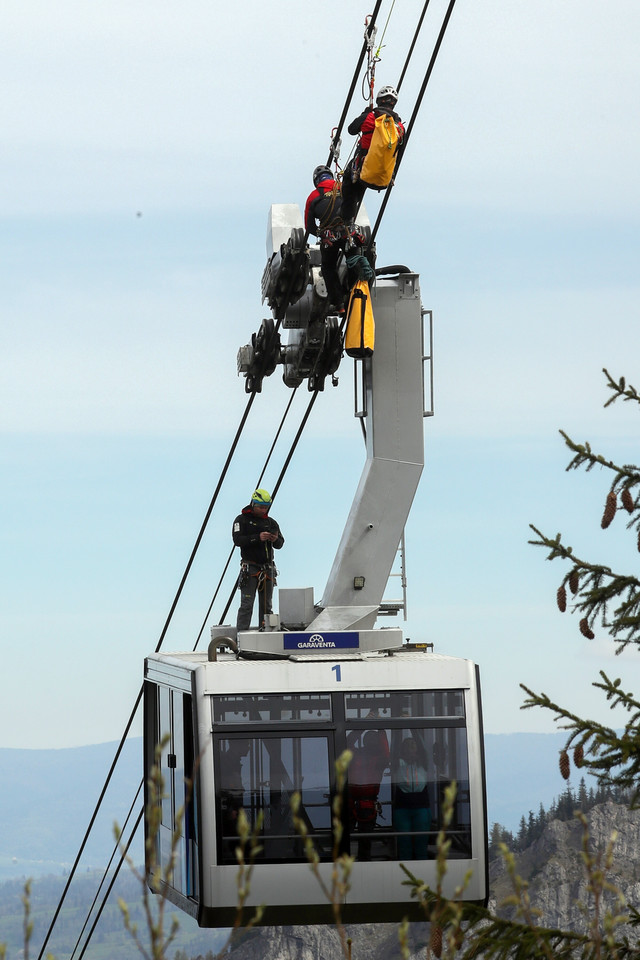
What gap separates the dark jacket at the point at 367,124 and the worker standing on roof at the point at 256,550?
3.82 m

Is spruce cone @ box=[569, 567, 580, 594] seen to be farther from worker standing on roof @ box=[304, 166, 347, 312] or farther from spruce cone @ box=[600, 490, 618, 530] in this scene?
worker standing on roof @ box=[304, 166, 347, 312]

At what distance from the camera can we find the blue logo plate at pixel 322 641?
10742 millimetres

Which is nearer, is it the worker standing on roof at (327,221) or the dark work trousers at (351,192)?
the dark work trousers at (351,192)

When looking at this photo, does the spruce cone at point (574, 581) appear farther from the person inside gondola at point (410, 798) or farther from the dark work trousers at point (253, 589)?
the dark work trousers at point (253, 589)

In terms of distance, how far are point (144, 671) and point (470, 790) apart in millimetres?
4321

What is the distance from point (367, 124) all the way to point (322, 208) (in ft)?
3.34

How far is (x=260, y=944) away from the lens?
455ft

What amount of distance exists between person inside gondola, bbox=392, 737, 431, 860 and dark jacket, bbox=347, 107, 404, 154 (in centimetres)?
499

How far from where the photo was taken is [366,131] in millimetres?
10992

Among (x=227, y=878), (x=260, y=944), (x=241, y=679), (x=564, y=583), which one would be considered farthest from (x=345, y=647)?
(x=260, y=944)

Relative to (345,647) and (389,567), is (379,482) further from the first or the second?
(345,647)

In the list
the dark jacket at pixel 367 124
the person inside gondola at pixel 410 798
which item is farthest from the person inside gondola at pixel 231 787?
the dark jacket at pixel 367 124

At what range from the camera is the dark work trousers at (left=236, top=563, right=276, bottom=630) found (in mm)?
13203

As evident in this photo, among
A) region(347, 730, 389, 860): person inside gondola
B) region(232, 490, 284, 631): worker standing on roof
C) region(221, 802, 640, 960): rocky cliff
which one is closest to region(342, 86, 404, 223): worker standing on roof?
region(232, 490, 284, 631): worker standing on roof
